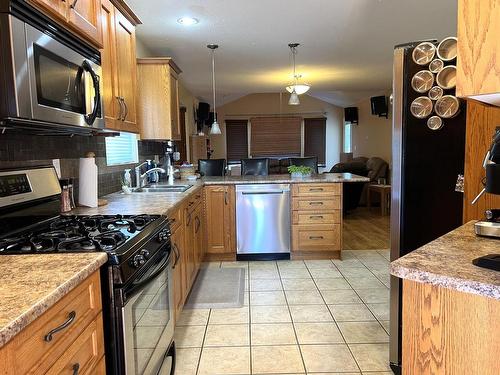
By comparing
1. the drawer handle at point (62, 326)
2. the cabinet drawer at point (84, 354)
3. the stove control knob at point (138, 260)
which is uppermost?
the stove control knob at point (138, 260)

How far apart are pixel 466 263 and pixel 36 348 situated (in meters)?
1.12

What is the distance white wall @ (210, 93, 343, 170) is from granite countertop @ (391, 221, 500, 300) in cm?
884

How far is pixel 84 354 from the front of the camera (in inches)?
42.4

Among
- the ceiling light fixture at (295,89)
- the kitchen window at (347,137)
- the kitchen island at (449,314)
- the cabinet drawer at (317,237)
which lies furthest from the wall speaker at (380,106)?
the kitchen island at (449,314)

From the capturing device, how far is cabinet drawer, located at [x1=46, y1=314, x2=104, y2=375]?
0.95m

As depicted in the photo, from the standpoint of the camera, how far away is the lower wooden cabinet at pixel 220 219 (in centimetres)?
394

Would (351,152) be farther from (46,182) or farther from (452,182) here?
(46,182)

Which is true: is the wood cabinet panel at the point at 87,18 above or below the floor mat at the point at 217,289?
above

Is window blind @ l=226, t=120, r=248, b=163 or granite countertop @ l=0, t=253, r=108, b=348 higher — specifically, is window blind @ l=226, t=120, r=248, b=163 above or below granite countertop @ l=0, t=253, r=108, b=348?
above

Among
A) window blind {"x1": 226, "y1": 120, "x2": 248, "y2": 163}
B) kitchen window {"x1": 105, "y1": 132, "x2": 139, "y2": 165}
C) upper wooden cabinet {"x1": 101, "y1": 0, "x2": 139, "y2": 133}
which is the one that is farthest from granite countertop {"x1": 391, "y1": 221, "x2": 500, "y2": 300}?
window blind {"x1": 226, "y1": 120, "x2": 248, "y2": 163}

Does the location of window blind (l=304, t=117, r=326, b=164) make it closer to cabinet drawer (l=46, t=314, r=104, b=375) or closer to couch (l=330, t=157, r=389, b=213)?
couch (l=330, t=157, r=389, b=213)

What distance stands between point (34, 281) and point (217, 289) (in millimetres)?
2333

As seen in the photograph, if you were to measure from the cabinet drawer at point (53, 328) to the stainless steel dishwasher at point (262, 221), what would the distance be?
9.13ft

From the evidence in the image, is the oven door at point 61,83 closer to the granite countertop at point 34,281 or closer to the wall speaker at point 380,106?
the granite countertop at point 34,281
